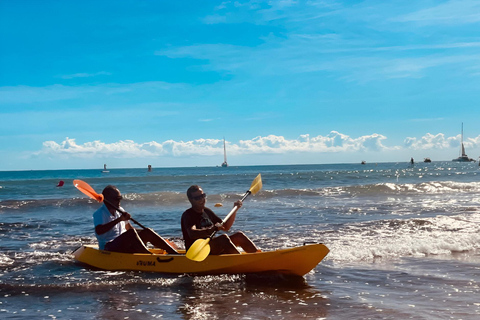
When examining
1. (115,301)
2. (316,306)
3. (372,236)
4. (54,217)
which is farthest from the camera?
(54,217)

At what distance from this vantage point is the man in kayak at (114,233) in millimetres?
6906

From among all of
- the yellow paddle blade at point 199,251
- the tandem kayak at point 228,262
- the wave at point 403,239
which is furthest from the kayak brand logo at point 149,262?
the wave at point 403,239

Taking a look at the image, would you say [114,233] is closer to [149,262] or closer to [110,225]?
[110,225]

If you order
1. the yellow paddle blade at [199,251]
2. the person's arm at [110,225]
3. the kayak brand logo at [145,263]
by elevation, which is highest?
the person's arm at [110,225]

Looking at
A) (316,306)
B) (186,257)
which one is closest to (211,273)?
(186,257)

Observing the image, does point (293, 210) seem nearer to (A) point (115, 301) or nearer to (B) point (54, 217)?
(B) point (54, 217)

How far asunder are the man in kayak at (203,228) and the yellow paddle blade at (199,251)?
0.86 feet

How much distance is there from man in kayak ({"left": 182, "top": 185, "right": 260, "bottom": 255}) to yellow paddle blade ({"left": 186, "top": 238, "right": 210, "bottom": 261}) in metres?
0.26

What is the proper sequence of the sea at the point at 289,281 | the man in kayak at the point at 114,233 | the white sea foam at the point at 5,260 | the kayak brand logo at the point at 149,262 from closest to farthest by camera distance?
the sea at the point at 289,281, the kayak brand logo at the point at 149,262, the man in kayak at the point at 114,233, the white sea foam at the point at 5,260

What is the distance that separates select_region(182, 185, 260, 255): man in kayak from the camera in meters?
6.50

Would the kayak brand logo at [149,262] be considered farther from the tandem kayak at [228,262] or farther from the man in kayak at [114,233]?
the man in kayak at [114,233]

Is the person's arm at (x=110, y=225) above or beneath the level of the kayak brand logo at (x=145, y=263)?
above

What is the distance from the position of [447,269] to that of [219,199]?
16.4m

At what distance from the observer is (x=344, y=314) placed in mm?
4750
